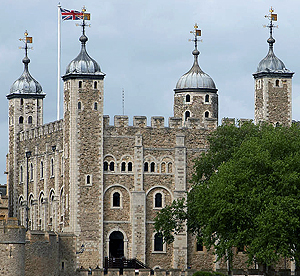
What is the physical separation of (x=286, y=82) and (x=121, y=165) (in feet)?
54.3

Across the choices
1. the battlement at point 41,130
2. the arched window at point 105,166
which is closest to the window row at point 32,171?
the battlement at point 41,130

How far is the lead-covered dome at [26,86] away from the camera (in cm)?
12650

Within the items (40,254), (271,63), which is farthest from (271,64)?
(40,254)

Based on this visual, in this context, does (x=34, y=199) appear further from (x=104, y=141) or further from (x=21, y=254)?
(x=21, y=254)

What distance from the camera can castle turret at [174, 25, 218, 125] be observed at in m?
121

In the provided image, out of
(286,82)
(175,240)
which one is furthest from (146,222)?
(286,82)

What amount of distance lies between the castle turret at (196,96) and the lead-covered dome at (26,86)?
44.1ft

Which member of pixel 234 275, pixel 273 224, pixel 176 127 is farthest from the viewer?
pixel 176 127

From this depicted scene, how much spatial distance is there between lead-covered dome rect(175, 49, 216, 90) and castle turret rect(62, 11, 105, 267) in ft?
39.8

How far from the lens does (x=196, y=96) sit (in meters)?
122

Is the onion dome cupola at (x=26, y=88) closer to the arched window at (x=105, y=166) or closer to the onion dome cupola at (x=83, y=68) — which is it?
the onion dome cupola at (x=83, y=68)

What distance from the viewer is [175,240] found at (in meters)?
112

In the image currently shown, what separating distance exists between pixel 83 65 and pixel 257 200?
954 inches

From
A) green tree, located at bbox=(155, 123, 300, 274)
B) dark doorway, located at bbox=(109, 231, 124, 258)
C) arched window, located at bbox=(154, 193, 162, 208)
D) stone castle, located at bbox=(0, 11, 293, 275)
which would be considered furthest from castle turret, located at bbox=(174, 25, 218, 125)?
green tree, located at bbox=(155, 123, 300, 274)
